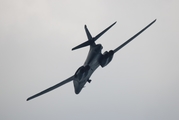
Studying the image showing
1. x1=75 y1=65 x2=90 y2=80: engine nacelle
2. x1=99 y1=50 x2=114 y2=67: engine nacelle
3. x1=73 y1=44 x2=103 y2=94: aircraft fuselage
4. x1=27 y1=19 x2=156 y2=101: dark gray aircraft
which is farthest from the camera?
x1=99 y1=50 x2=114 y2=67: engine nacelle

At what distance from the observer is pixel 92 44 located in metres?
41.8

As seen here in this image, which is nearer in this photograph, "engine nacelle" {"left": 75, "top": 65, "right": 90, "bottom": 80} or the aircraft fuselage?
"engine nacelle" {"left": 75, "top": 65, "right": 90, "bottom": 80}

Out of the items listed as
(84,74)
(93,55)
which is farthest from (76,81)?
(93,55)

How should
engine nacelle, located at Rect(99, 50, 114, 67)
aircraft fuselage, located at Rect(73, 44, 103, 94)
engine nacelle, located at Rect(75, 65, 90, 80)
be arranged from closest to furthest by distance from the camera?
engine nacelle, located at Rect(75, 65, 90, 80) < aircraft fuselage, located at Rect(73, 44, 103, 94) < engine nacelle, located at Rect(99, 50, 114, 67)

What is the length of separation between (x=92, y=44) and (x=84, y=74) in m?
5.99

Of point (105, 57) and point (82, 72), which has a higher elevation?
point (105, 57)

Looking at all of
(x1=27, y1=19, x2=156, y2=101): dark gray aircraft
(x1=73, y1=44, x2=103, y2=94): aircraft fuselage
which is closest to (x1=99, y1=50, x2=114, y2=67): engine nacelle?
(x1=27, y1=19, x2=156, y2=101): dark gray aircraft

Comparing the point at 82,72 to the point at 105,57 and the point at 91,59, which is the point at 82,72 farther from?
the point at 105,57

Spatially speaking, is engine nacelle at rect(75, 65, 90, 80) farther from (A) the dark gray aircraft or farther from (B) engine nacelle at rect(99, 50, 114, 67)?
(B) engine nacelle at rect(99, 50, 114, 67)

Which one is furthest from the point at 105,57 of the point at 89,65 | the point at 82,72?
the point at 82,72

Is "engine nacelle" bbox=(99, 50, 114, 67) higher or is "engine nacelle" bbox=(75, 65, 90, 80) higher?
"engine nacelle" bbox=(99, 50, 114, 67)

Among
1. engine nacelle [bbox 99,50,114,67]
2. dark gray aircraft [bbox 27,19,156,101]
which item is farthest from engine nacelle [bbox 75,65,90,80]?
engine nacelle [bbox 99,50,114,67]

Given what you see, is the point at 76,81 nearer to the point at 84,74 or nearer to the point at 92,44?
the point at 84,74

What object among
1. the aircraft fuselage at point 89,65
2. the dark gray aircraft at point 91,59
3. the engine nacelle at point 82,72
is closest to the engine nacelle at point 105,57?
the dark gray aircraft at point 91,59
